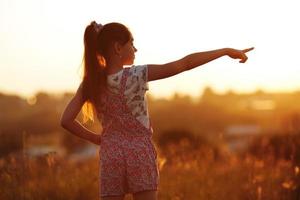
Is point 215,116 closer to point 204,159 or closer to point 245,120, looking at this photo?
point 245,120

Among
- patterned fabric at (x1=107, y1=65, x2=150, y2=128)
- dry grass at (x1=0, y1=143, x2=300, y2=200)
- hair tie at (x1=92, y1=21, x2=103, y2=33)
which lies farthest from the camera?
dry grass at (x1=0, y1=143, x2=300, y2=200)

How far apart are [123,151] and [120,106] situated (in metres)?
0.30

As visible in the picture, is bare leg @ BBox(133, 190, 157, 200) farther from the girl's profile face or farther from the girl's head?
the girl's profile face

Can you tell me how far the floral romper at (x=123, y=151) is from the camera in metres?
5.23

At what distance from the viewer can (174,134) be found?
32031 millimetres

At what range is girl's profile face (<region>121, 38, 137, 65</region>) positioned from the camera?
528cm

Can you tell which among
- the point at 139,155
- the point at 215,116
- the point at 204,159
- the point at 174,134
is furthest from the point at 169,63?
the point at 215,116

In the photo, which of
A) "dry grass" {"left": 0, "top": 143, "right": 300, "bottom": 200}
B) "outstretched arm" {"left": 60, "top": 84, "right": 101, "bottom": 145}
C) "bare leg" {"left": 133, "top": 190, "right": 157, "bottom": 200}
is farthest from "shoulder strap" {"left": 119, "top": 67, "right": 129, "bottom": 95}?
"dry grass" {"left": 0, "top": 143, "right": 300, "bottom": 200}

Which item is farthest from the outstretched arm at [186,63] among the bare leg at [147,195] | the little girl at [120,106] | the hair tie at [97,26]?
the bare leg at [147,195]

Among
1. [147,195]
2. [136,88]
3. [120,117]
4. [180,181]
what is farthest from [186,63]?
[180,181]

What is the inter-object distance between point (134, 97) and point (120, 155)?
0.39 m

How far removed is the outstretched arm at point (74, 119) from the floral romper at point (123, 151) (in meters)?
0.18

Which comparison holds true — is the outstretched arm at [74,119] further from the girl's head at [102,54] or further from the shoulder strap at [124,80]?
the shoulder strap at [124,80]

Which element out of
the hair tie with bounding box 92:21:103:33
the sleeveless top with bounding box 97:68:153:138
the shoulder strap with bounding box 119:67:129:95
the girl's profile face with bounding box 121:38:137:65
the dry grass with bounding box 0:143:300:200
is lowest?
the dry grass with bounding box 0:143:300:200
